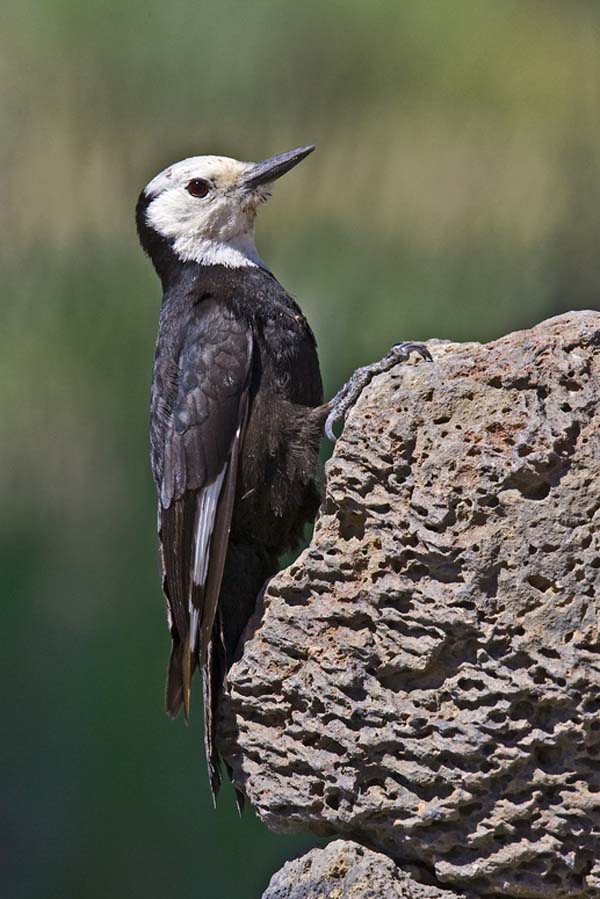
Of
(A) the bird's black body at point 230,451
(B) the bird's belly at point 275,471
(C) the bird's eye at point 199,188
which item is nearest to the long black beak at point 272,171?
(C) the bird's eye at point 199,188

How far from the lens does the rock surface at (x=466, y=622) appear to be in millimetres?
2605

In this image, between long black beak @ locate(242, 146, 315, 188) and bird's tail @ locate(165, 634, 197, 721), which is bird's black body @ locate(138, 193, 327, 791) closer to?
bird's tail @ locate(165, 634, 197, 721)

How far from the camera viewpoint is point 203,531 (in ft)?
11.4

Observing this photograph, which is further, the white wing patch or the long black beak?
the long black beak

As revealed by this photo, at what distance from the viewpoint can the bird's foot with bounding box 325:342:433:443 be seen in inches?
117

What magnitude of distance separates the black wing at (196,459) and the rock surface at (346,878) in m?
0.51

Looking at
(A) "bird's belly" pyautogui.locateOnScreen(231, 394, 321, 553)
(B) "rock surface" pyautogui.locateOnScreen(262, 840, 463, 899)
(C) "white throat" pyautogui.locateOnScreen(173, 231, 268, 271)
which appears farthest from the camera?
(C) "white throat" pyautogui.locateOnScreen(173, 231, 268, 271)

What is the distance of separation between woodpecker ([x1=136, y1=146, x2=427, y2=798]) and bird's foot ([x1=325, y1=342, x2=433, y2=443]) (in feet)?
0.22

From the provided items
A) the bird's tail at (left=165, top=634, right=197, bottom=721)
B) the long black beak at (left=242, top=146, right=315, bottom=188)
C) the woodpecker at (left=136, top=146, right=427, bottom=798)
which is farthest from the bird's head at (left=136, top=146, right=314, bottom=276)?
the bird's tail at (left=165, top=634, right=197, bottom=721)

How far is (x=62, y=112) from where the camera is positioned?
529 centimetres

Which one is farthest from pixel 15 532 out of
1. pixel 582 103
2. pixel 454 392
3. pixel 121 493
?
pixel 454 392

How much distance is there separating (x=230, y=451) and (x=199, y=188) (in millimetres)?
939

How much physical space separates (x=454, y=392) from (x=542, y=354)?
0.57 ft

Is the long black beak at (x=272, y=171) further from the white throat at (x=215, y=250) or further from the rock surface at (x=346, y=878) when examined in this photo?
the rock surface at (x=346, y=878)
